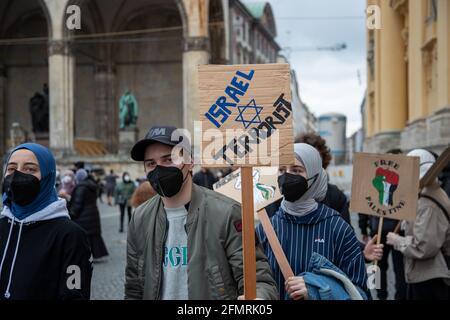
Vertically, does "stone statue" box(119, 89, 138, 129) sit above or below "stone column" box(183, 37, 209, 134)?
below

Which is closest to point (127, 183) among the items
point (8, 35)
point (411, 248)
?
point (411, 248)

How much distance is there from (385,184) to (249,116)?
1.87 metres

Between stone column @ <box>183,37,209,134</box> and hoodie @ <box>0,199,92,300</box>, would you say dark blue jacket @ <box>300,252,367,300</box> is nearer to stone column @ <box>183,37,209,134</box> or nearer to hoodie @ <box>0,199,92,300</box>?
hoodie @ <box>0,199,92,300</box>

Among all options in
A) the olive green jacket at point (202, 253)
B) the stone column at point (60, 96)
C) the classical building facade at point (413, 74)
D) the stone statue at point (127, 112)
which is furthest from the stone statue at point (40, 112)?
the olive green jacket at point (202, 253)

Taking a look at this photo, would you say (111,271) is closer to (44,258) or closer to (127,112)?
(44,258)

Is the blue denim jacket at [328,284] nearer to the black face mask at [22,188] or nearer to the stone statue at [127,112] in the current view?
the black face mask at [22,188]

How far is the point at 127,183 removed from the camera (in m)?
18.2

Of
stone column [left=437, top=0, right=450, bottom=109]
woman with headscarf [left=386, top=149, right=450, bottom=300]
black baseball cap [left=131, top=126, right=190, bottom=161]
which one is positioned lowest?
woman with headscarf [left=386, top=149, right=450, bottom=300]

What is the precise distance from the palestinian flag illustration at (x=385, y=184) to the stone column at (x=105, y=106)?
35.1 metres

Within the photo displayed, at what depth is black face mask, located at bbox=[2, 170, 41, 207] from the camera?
3166mm

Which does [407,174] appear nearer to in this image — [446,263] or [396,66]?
[446,263]

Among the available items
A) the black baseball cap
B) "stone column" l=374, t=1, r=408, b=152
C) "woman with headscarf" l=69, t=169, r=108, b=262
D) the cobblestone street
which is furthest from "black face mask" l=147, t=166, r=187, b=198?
"stone column" l=374, t=1, r=408, b=152

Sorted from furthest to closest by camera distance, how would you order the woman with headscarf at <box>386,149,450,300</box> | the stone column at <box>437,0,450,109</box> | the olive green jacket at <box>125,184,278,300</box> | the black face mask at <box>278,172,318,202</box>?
the stone column at <box>437,0,450,109</box>
the woman with headscarf at <box>386,149,450,300</box>
the black face mask at <box>278,172,318,202</box>
the olive green jacket at <box>125,184,278,300</box>

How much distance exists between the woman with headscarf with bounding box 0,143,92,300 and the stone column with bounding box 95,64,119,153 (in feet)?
117
